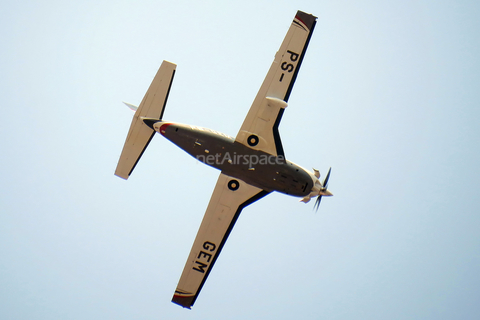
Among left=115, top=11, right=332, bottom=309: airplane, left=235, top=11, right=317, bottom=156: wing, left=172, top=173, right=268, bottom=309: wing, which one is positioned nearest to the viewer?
left=235, top=11, right=317, bottom=156: wing

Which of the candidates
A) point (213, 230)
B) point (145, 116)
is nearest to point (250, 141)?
point (145, 116)

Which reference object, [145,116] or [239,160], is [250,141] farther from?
[145,116]

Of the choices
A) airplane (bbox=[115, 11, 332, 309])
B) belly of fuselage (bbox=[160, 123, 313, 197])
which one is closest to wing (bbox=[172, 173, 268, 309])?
airplane (bbox=[115, 11, 332, 309])

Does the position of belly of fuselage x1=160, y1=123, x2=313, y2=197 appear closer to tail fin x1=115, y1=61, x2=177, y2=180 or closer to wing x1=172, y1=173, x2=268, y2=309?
wing x1=172, y1=173, x2=268, y2=309

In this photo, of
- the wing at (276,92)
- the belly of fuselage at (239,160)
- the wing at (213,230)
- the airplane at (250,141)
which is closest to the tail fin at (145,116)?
the airplane at (250,141)

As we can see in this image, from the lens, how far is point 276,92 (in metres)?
24.5

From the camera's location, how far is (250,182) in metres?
26.6

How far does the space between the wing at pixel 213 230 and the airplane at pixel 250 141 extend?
0.06 m

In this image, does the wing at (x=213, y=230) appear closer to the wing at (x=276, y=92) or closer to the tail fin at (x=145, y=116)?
the wing at (x=276, y=92)

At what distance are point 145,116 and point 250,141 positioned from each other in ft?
20.3

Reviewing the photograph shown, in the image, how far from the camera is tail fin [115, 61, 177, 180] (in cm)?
2467

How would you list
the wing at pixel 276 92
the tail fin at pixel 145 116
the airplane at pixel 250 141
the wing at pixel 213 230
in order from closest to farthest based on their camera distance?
1. the wing at pixel 276 92
2. the airplane at pixel 250 141
3. the tail fin at pixel 145 116
4. the wing at pixel 213 230

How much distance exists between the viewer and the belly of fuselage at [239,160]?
24.7 meters

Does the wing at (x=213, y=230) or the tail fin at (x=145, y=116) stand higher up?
the tail fin at (x=145, y=116)
